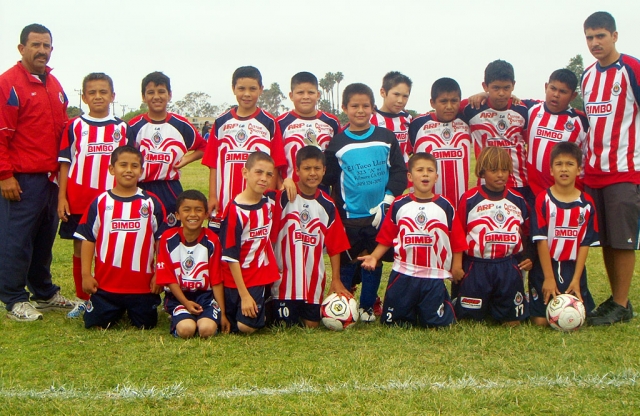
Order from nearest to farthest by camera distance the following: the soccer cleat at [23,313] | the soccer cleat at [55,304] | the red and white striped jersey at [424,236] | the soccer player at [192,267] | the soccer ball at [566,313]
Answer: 1. the soccer ball at [566,313]
2. the soccer player at [192,267]
3. the red and white striped jersey at [424,236]
4. the soccer cleat at [23,313]
5. the soccer cleat at [55,304]

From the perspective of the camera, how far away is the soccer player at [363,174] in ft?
16.8

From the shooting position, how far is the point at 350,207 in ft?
17.1

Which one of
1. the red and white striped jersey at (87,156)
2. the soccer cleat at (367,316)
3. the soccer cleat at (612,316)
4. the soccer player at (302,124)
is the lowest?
the soccer cleat at (367,316)

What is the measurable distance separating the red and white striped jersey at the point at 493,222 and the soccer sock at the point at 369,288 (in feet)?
2.77

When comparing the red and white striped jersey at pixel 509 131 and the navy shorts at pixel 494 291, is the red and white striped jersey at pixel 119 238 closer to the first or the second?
the navy shorts at pixel 494 291

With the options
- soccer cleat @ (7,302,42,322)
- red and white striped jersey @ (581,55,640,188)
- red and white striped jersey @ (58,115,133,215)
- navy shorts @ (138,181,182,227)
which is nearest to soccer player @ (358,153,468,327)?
red and white striped jersey @ (581,55,640,188)

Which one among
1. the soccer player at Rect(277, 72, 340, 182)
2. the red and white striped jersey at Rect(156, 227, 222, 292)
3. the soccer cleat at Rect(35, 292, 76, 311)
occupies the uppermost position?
the soccer player at Rect(277, 72, 340, 182)

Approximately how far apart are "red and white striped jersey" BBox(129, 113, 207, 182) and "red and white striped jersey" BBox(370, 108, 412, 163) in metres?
1.71

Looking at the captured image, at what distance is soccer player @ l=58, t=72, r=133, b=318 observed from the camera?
5.13 metres

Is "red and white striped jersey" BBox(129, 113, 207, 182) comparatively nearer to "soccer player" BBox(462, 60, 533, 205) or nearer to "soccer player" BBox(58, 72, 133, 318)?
"soccer player" BBox(58, 72, 133, 318)

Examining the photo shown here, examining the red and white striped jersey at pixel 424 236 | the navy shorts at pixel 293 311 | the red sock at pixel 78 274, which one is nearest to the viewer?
the red and white striped jersey at pixel 424 236

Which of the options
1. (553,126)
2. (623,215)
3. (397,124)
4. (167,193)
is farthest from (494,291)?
(167,193)

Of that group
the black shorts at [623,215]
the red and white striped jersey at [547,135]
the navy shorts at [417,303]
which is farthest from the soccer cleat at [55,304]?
the black shorts at [623,215]

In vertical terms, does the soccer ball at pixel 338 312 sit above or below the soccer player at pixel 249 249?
below
